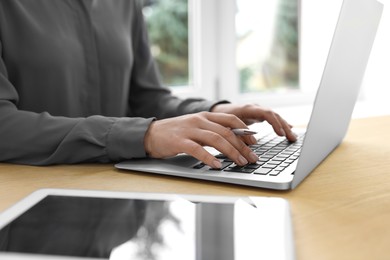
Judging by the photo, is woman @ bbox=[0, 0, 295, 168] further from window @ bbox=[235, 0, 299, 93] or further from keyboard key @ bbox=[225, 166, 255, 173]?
window @ bbox=[235, 0, 299, 93]

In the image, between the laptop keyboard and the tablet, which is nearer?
the tablet

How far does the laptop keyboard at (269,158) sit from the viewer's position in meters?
0.70

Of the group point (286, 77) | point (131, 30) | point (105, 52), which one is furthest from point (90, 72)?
point (286, 77)

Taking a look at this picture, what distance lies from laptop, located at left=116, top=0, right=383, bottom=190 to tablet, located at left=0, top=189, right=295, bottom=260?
0.32 ft

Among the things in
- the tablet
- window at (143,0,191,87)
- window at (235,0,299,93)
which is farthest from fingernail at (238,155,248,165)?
window at (235,0,299,93)

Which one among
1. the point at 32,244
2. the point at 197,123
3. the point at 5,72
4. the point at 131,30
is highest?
the point at 131,30

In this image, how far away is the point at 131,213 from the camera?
1.70 ft

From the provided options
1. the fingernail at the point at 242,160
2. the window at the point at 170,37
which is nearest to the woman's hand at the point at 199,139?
the fingernail at the point at 242,160

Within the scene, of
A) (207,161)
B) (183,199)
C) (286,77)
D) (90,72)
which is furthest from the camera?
(286,77)

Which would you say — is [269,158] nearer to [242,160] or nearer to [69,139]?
[242,160]

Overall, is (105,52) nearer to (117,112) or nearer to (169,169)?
(117,112)

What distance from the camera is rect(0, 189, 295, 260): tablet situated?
0.42m

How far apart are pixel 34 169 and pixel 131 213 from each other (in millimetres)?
323

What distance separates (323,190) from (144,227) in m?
0.28
